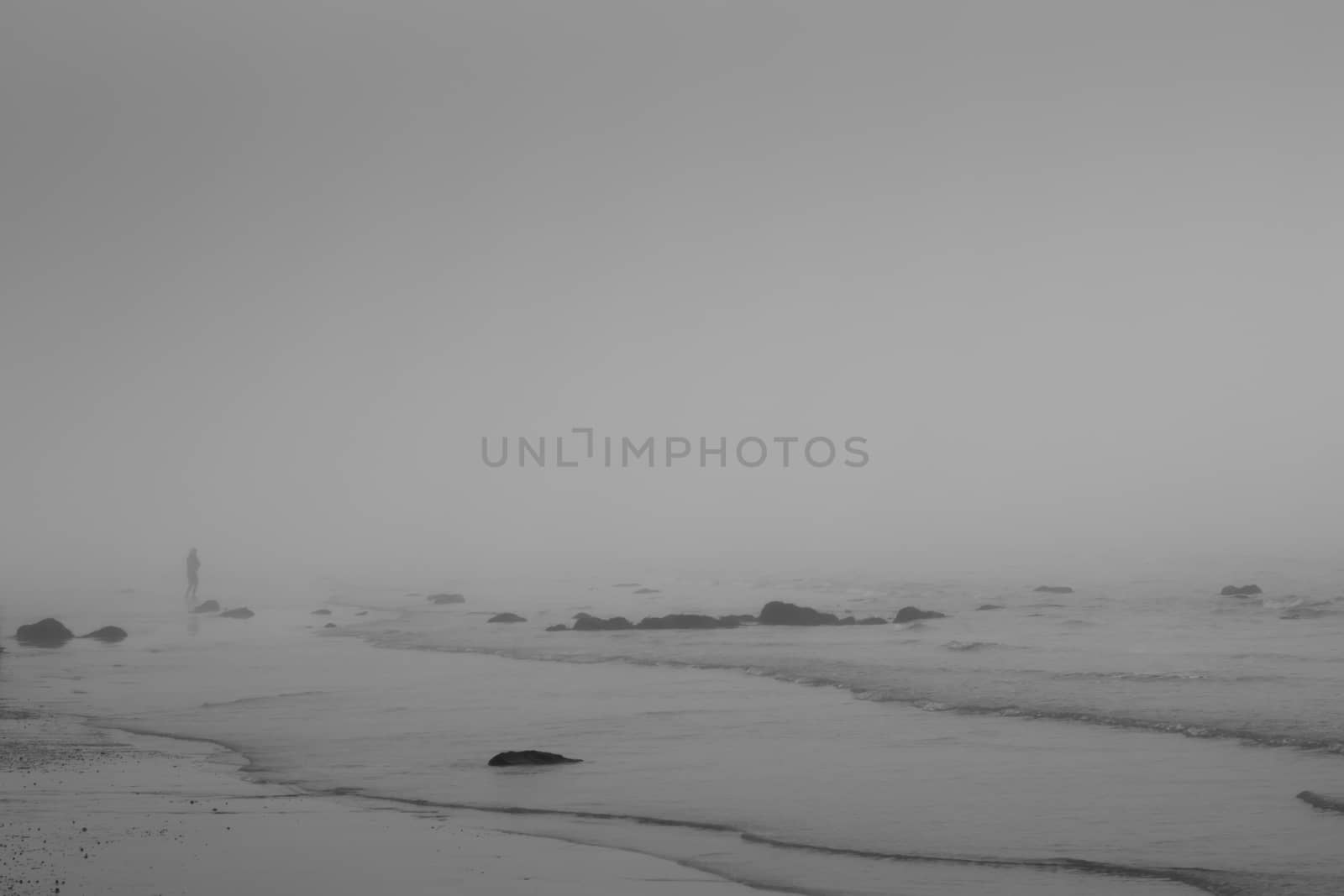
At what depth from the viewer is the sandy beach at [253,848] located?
936 cm

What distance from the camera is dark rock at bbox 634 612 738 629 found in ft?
142

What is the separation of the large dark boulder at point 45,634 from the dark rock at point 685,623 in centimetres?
2120

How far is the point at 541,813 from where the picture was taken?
491 inches

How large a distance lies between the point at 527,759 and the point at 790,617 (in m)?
30.3

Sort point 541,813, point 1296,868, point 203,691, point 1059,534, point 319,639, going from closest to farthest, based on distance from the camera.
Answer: point 1296,868
point 541,813
point 203,691
point 319,639
point 1059,534

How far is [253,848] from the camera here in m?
10.6

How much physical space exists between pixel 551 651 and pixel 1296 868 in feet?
88.5

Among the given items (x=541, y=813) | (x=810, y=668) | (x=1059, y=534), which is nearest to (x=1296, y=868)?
(x=541, y=813)

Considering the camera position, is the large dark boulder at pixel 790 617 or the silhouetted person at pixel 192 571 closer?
the large dark boulder at pixel 790 617

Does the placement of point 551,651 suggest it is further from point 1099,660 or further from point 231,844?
point 231,844

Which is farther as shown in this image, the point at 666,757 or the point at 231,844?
the point at 666,757

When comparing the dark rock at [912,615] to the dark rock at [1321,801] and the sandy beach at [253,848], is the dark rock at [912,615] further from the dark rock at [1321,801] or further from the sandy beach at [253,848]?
the sandy beach at [253,848]

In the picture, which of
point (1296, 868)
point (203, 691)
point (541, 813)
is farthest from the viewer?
point (203, 691)

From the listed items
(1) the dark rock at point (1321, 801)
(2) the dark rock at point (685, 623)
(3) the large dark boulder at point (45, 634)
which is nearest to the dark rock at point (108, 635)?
(3) the large dark boulder at point (45, 634)
